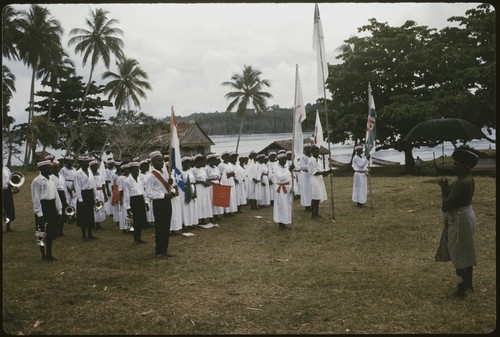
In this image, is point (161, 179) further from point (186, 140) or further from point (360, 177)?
point (186, 140)

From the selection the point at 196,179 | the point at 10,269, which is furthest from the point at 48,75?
the point at 10,269

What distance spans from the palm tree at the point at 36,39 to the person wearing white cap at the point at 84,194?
24.1 metres

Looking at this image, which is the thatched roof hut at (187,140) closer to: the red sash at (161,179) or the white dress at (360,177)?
the white dress at (360,177)

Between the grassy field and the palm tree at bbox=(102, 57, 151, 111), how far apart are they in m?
28.9

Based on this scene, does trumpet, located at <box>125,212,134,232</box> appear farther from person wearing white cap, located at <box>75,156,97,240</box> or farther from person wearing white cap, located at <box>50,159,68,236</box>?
person wearing white cap, located at <box>50,159,68,236</box>

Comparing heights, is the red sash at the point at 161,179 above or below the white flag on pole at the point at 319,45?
below

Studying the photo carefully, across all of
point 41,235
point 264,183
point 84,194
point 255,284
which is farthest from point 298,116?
point 41,235

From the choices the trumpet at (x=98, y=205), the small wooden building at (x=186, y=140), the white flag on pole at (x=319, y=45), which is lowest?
the trumpet at (x=98, y=205)

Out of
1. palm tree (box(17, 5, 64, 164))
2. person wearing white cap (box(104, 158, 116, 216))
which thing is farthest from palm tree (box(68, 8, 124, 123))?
person wearing white cap (box(104, 158, 116, 216))

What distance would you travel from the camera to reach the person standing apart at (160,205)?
8016 millimetres

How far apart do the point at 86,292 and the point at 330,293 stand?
11.2ft

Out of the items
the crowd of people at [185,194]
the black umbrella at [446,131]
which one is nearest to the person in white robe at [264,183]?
the crowd of people at [185,194]

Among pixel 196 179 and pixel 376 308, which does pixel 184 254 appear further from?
pixel 376 308

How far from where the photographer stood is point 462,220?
540 cm
